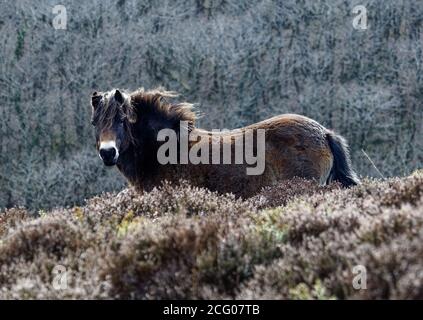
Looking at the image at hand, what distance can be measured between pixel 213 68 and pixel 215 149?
37.5 ft

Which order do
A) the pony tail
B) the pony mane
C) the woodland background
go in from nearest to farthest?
1. the pony tail
2. the pony mane
3. the woodland background

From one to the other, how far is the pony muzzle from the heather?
2498mm

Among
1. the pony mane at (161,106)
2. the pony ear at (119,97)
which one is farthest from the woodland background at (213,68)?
the pony ear at (119,97)

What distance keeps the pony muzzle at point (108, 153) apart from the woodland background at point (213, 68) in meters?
10.4

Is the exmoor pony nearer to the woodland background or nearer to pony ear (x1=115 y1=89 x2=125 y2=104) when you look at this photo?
pony ear (x1=115 y1=89 x2=125 y2=104)

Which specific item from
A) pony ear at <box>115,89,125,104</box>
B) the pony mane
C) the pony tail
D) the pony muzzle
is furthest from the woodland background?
the pony muzzle

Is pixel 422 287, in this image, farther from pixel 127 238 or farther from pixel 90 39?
pixel 90 39

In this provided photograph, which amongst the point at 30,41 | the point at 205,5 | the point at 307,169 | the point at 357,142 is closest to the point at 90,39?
the point at 30,41

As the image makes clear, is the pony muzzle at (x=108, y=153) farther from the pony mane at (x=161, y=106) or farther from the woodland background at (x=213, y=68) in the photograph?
the woodland background at (x=213, y=68)

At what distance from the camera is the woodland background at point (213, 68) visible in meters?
20.6

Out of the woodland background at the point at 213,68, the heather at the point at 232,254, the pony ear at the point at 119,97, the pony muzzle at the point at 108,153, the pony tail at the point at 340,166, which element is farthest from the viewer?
the woodland background at the point at 213,68

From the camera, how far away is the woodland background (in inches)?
810

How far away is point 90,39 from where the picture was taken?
22.0 meters

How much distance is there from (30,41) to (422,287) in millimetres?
18964
